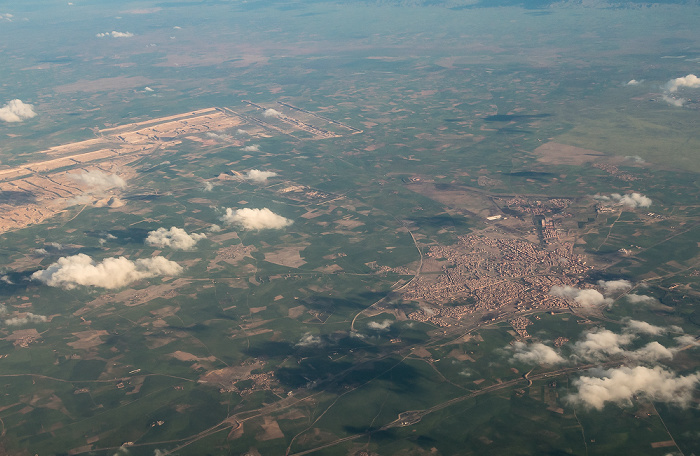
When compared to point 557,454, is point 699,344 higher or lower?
higher

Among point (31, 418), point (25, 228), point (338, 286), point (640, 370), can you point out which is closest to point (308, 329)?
point (338, 286)

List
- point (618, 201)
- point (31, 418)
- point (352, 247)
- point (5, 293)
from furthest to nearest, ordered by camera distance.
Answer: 1. point (618, 201)
2. point (352, 247)
3. point (5, 293)
4. point (31, 418)

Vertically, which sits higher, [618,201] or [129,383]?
[618,201]

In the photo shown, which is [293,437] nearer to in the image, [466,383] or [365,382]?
[365,382]

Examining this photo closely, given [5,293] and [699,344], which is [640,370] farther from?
[5,293]

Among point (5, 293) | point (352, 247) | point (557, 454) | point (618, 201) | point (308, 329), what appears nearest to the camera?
point (557, 454)

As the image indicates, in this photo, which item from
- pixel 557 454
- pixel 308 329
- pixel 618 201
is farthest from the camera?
pixel 618 201

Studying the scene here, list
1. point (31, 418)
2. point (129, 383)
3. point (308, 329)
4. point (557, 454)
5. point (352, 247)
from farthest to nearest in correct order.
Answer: point (352, 247) < point (308, 329) < point (129, 383) < point (31, 418) < point (557, 454)

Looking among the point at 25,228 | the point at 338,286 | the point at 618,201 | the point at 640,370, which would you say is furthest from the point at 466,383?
the point at 25,228

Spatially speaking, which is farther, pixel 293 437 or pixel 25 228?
pixel 25 228
